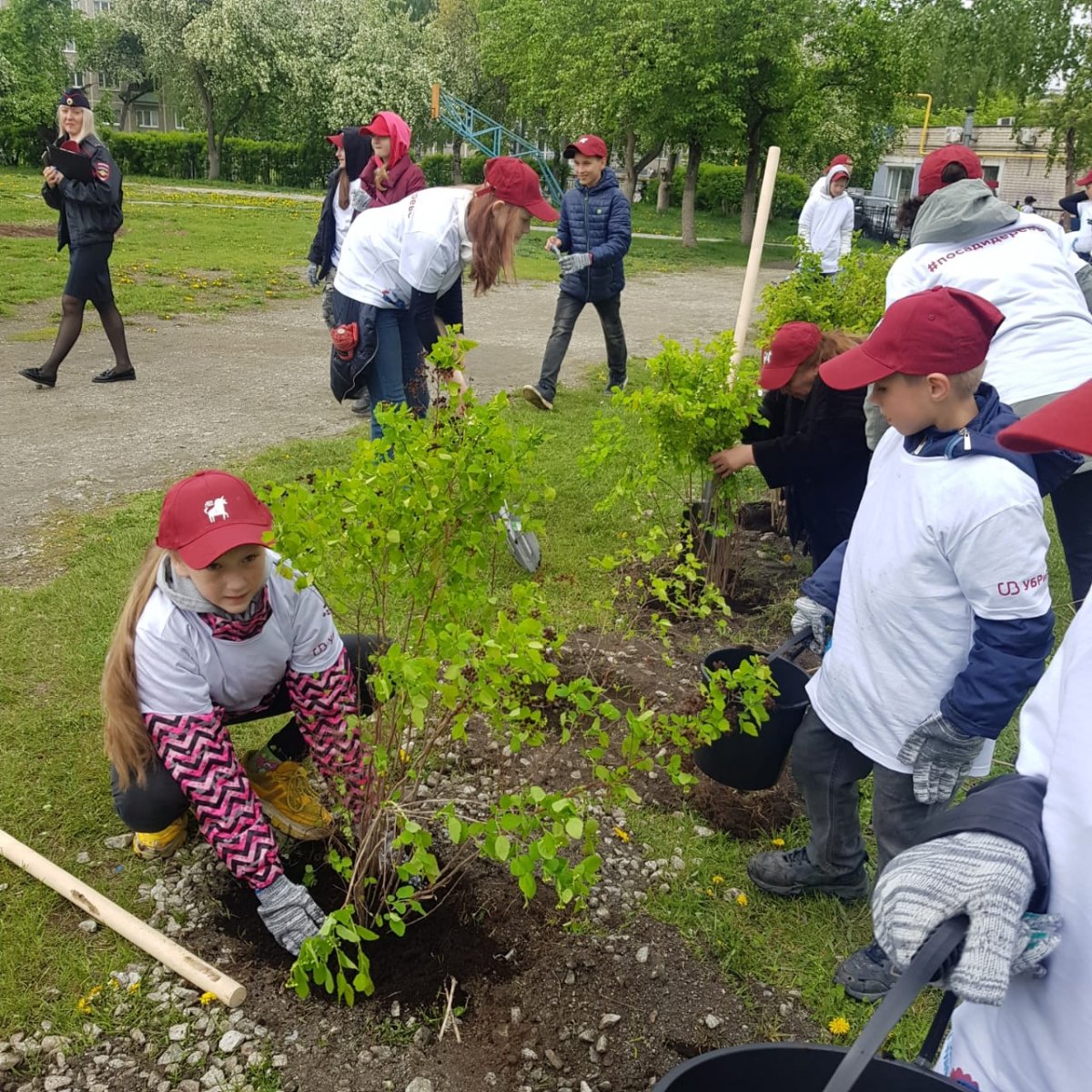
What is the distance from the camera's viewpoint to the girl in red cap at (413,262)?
163 inches

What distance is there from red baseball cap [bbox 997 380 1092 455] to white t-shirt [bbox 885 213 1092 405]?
A: 2505 millimetres

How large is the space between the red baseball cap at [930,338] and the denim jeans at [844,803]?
943mm

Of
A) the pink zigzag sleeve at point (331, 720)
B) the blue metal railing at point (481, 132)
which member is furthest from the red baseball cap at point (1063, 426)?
the blue metal railing at point (481, 132)

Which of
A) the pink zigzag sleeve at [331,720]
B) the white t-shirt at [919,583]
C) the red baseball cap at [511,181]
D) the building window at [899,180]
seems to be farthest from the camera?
the building window at [899,180]

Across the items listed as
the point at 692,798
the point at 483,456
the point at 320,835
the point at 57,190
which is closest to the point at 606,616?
the point at 692,798

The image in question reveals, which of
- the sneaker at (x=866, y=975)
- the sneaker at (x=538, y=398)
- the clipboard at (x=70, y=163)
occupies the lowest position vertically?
the sneaker at (x=866, y=975)

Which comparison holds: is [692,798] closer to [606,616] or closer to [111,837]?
[606,616]

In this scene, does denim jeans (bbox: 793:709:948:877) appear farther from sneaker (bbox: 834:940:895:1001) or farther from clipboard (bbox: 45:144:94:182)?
clipboard (bbox: 45:144:94:182)

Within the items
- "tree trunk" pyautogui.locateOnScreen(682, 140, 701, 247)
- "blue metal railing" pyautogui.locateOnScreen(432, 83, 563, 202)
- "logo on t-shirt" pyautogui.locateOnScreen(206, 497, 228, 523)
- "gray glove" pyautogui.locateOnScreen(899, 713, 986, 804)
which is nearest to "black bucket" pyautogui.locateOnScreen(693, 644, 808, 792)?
"gray glove" pyautogui.locateOnScreen(899, 713, 986, 804)

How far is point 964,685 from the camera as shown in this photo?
2109 millimetres

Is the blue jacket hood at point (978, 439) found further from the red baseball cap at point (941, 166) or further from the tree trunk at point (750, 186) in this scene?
the tree trunk at point (750, 186)

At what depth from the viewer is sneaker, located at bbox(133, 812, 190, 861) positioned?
273cm

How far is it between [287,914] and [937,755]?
155 cm

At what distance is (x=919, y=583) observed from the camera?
2170 mm
